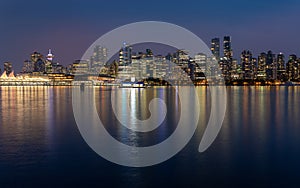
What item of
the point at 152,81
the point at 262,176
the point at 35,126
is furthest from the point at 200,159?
the point at 152,81

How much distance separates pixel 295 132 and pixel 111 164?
9416 mm

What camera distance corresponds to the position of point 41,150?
11.6 metres

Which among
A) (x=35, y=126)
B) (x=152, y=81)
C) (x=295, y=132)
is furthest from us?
(x=152, y=81)

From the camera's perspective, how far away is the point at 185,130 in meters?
16.0

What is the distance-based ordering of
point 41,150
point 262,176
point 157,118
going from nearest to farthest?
point 262,176 < point 41,150 < point 157,118

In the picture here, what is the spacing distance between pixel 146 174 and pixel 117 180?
80 cm

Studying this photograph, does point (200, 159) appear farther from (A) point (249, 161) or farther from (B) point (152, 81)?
(B) point (152, 81)

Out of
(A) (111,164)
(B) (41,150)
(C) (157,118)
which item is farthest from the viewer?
(C) (157,118)

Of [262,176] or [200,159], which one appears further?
[200,159]

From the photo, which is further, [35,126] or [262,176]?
[35,126]

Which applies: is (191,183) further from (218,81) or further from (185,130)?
(218,81)

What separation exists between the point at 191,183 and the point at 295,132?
9276 millimetres

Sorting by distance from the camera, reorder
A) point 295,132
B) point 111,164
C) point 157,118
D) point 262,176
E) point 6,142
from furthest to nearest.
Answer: point 157,118 → point 295,132 → point 6,142 → point 111,164 → point 262,176

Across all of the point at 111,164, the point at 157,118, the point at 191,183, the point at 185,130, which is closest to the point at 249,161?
the point at 191,183
